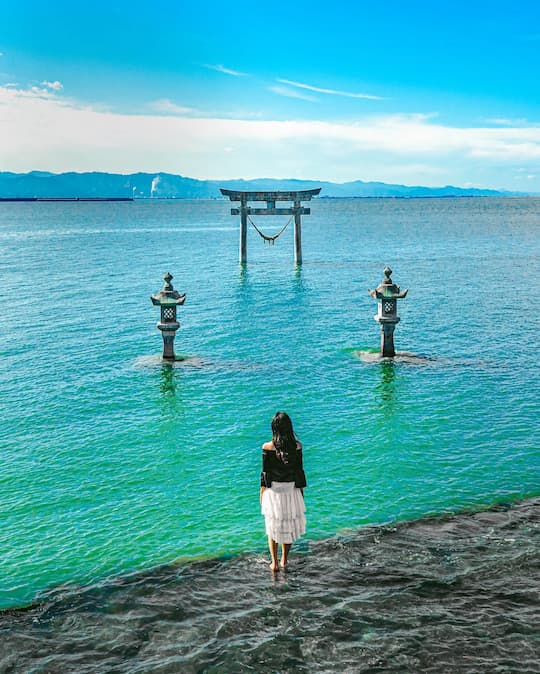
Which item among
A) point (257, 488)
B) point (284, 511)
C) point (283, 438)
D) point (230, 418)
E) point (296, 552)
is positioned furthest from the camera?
point (230, 418)

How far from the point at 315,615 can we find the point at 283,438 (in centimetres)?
217

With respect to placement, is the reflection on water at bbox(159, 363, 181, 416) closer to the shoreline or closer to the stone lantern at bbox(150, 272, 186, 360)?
the stone lantern at bbox(150, 272, 186, 360)

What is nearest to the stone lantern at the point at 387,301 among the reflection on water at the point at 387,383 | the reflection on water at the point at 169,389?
the reflection on water at the point at 387,383

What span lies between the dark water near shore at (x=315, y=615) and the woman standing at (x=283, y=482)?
91cm

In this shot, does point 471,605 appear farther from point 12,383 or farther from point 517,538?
point 12,383

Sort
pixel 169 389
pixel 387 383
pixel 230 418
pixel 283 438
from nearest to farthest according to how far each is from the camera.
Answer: pixel 283 438 < pixel 230 418 < pixel 169 389 < pixel 387 383

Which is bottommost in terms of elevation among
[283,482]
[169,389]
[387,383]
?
[169,389]

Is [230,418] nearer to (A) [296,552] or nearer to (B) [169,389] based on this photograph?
(B) [169,389]

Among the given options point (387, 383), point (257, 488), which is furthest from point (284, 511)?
point (387, 383)

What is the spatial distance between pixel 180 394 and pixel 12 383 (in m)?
5.15

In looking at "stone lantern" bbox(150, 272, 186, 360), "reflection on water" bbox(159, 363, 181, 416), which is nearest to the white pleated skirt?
Answer: "reflection on water" bbox(159, 363, 181, 416)

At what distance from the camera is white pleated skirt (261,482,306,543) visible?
26.6 ft

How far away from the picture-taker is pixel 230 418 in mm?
16078

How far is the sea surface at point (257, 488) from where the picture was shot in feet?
25.1
